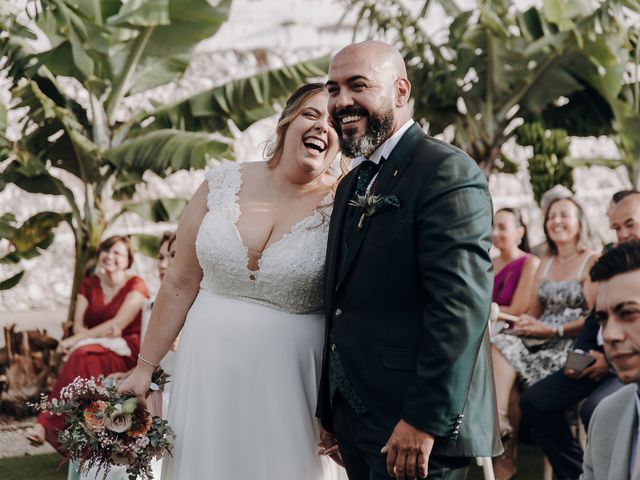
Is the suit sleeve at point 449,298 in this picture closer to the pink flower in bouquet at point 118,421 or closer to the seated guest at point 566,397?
the pink flower in bouquet at point 118,421

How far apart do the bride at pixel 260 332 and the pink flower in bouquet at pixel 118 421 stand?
0.66ft

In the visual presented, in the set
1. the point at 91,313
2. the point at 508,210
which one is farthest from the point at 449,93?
the point at 91,313

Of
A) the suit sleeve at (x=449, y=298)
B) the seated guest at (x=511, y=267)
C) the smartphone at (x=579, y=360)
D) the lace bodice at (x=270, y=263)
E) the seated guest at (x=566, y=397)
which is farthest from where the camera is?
the seated guest at (x=511, y=267)

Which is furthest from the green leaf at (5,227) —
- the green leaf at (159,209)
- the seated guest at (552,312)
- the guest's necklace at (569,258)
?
the guest's necklace at (569,258)

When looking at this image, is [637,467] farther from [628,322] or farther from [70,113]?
[70,113]

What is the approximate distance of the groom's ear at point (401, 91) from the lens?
310 cm

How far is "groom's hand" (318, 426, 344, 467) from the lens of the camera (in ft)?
11.3

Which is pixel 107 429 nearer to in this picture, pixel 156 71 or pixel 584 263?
pixel 584 263

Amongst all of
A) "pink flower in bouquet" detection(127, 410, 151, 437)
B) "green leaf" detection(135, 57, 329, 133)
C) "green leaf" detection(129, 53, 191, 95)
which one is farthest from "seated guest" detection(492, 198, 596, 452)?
"green leaf" detection(129, 53, 191, 95)

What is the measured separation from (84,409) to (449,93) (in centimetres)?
672

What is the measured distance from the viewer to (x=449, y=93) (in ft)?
31.3

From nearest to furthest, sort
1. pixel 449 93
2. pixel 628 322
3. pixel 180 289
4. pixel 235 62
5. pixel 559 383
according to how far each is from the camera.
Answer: pixel 628 322 → pixel 180 289 → pixel 559 383 → pixel 449 93 → pixel 235 62

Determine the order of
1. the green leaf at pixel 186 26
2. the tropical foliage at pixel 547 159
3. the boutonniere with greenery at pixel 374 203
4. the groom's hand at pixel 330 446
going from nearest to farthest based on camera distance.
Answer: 1. the boutonniere with greenery at pixel 374 203
2. the groom's hand at pixel 330 446
3. the green leaf at pixel 186 26
4. the tropical foliage at pixel 547 159

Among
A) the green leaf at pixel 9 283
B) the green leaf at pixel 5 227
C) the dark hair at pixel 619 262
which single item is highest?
the green leaf at pixel 5 227
